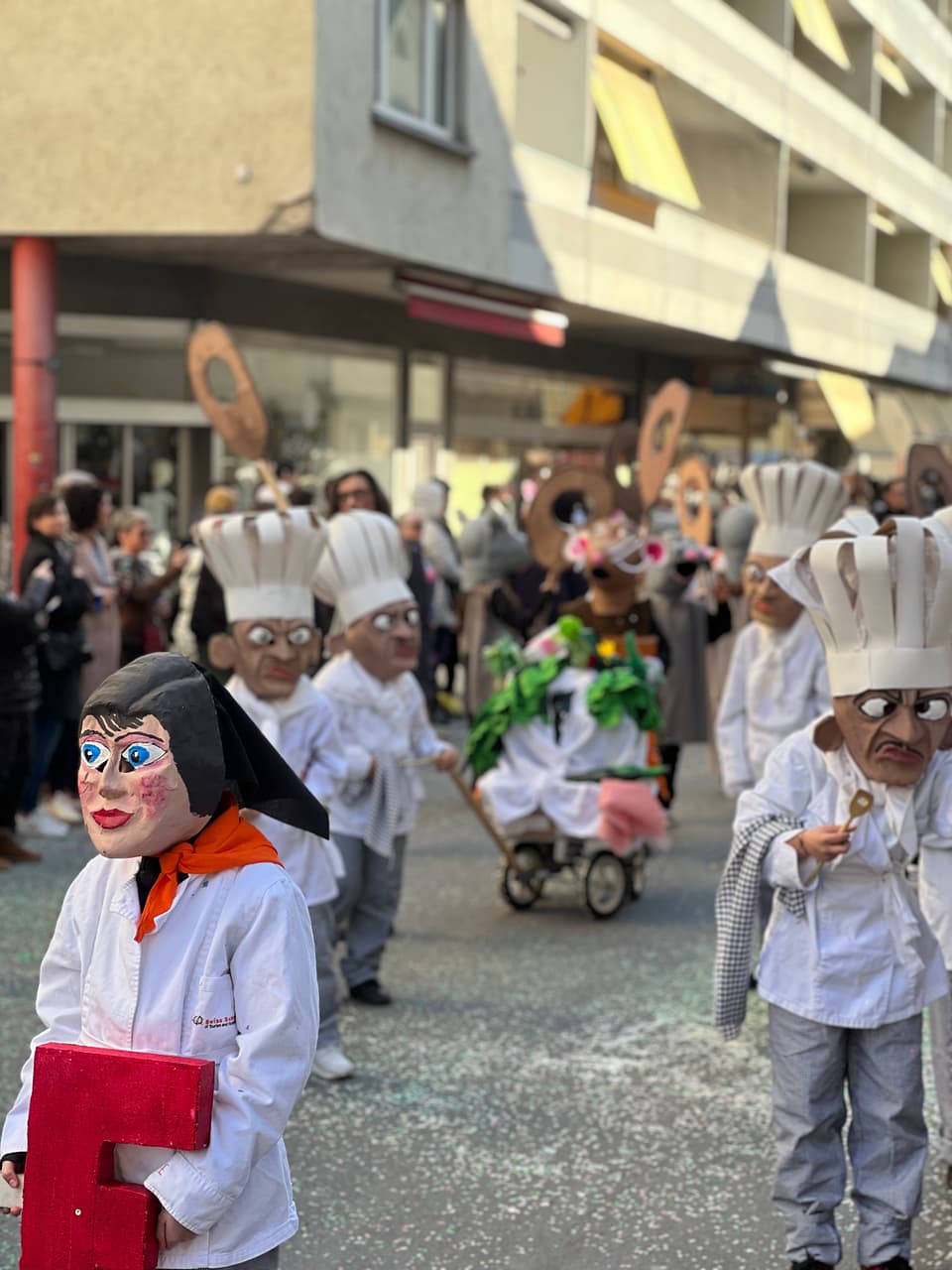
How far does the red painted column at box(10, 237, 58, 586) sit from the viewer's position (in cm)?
1534

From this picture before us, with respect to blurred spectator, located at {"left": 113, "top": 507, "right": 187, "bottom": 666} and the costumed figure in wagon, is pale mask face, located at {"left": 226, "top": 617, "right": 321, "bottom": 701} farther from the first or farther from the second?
blurred spectator, located at {"left": 113, "top": 507, "right": 187, "bottom": 666}

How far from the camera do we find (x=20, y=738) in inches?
363

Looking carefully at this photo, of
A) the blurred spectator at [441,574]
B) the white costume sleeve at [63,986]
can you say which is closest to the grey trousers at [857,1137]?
the white costume sleeve at [63,986]

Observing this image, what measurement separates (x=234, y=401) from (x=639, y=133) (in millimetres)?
16331

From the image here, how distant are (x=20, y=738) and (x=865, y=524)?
545 cm

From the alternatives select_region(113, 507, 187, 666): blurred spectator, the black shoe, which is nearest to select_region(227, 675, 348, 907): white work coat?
the black shoe

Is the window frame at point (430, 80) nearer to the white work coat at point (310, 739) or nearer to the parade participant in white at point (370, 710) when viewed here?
the parade participant in white at point (370, 710)

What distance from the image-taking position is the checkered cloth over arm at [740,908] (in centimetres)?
441

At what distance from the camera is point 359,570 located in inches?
270

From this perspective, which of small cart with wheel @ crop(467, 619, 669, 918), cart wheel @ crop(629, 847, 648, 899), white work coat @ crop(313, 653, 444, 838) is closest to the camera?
white work coat @ crop(313, 653, 444, 838)

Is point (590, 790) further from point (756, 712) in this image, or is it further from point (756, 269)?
point (756, 269)

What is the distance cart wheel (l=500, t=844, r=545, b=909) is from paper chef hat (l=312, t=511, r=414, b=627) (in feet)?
6.55

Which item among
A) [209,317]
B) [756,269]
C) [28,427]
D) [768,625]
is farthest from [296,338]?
[768,625]

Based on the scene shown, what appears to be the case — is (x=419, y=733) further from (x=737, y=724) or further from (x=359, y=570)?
(x=737, y=724)
